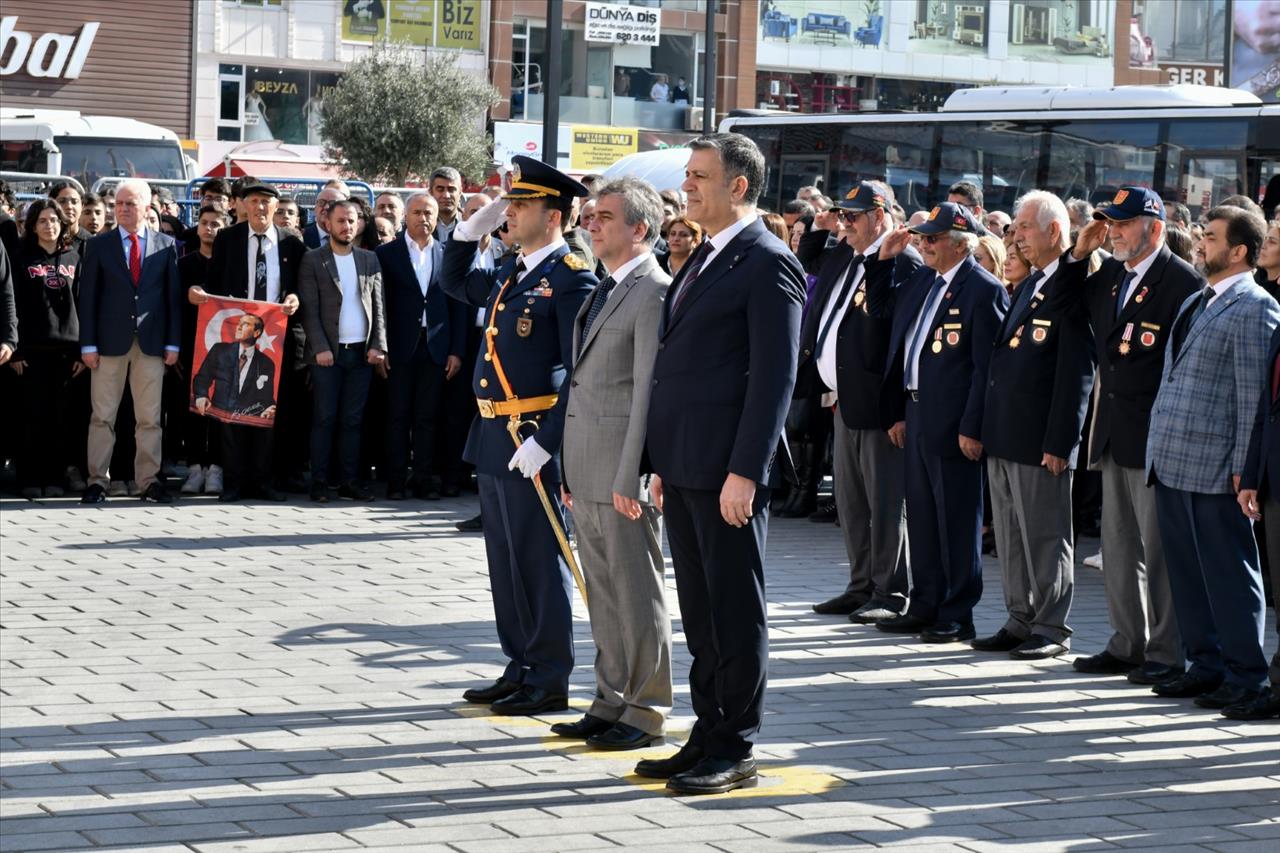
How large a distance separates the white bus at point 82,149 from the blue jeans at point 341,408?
17648 mm

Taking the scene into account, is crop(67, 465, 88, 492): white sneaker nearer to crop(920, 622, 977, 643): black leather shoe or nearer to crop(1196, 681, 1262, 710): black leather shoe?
crop(920, 622, 977, 643): black leather shoe

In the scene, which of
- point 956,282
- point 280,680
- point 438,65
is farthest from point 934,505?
point 438,65

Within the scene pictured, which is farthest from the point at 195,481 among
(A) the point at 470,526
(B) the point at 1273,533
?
(B) the point at 1273,533

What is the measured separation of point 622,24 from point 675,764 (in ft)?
155

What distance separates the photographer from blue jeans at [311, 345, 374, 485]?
534 inches

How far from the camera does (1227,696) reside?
7.84 metres

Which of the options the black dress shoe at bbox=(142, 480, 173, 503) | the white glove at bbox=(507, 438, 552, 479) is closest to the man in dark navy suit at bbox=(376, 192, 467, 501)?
the black dress shoe at bbox=(142, 480, 173, 503)

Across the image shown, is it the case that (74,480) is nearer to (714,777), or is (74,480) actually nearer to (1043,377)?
(1043,377)

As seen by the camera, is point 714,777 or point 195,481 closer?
point 714,777

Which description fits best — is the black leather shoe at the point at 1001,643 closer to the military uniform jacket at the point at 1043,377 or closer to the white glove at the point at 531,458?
the military uniform jacket at the point at 1043,377

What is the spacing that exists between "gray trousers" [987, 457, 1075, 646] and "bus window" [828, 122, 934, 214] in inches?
583

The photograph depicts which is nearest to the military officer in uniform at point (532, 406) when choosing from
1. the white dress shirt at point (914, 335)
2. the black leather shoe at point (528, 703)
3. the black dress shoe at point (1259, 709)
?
the black leather shoe at point (528, 703)

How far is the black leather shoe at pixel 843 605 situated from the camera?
9898mm

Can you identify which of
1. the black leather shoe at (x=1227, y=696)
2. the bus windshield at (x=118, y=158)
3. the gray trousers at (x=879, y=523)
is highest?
the bus windshield at (x=118, y=158)
